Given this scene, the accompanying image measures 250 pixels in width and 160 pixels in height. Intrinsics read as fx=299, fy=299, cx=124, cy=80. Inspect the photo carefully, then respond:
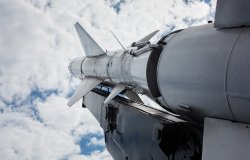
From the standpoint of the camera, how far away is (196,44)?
3729 millimetres

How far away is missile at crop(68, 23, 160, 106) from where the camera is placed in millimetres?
5535

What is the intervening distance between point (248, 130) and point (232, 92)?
0.43 meters

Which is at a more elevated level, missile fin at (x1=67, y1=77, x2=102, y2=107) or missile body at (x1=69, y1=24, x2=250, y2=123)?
missile body at (x1=69, y1=24, x2=250, y2=123)

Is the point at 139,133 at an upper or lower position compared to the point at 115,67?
lower

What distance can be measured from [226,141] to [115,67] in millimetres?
4333

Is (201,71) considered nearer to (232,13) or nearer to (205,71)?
(205,71)

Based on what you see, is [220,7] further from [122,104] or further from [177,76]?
[122,104]

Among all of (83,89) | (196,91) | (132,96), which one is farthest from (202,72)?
(83,89)

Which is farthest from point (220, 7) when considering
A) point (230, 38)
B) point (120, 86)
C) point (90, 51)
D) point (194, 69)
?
point (90, 51)

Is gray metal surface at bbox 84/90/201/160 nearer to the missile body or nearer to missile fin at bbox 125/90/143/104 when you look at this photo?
the missile body

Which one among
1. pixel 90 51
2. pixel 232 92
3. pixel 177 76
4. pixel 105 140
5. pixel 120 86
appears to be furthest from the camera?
pixel 90 51

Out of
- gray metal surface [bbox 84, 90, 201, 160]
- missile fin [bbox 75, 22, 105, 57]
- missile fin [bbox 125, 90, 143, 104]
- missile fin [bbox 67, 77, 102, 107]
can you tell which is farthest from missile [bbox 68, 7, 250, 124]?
missile fin [bbox 75, 22, 105, 57]

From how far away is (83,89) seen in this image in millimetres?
8305

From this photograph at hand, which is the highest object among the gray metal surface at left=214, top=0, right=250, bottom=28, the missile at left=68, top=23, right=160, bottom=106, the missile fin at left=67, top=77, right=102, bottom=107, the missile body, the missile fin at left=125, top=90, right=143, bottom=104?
the gray metal surface at left=214, top=0, right=250, bottom=28
